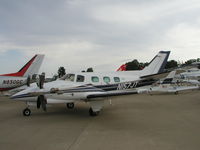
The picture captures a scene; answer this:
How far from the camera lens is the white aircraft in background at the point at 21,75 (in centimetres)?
1580

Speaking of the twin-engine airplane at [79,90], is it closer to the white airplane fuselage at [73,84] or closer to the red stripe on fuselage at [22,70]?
the white airplane fuselage at [73,84]

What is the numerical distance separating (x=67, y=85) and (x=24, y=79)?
387 inches

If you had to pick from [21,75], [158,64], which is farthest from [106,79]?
[21,75]

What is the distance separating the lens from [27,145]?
4.71m

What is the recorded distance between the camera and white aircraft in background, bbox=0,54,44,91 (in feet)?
51.9

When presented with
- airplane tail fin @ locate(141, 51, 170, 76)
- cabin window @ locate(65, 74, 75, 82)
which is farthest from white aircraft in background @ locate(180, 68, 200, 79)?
cabin window @ locate(65, 74, 75, 82)

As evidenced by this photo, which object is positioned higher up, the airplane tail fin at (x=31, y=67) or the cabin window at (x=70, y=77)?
the airplane tail fin at (x=31, y=67)

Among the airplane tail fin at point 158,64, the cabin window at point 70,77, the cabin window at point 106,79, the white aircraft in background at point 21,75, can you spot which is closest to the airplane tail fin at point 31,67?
the white aircraft in background at point 21,75

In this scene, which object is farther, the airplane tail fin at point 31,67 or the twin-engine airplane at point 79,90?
the airplane tail fin at point 31,67

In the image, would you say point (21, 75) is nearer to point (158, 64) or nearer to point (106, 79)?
point (106, 79)

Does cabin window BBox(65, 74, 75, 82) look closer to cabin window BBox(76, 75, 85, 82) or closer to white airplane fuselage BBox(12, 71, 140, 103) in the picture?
white airplane fuselage BBox(12, 71, 140, 103)

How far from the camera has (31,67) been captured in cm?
1794

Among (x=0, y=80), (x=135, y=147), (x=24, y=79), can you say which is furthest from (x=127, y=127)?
(x=0, y=80)

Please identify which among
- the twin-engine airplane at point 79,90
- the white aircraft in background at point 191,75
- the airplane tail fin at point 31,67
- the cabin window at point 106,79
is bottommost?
the twin-engine airplane at point 79,90
